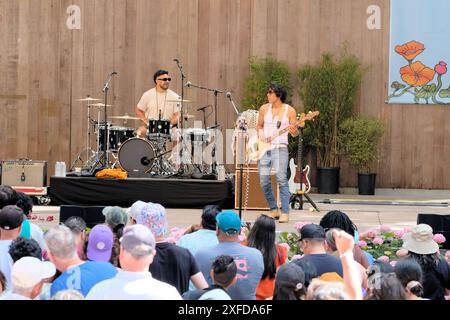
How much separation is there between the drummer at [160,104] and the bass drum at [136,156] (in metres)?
0.75

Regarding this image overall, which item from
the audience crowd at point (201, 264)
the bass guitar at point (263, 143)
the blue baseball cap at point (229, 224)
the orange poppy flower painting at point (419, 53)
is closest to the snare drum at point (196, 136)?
the bass guitar at point (263, 143)

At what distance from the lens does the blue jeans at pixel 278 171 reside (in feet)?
43.6

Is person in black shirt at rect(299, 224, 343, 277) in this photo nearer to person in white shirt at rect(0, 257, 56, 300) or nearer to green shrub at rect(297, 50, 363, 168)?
person in white shirt at rect(0, 257, 56, 300)

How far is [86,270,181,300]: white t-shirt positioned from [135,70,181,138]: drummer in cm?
1147

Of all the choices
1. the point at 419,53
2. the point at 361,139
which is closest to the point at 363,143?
the point at 361,139

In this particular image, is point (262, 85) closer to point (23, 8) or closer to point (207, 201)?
point (207, 201)

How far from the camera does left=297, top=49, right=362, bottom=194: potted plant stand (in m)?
18.1

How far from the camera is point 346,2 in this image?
18.5m

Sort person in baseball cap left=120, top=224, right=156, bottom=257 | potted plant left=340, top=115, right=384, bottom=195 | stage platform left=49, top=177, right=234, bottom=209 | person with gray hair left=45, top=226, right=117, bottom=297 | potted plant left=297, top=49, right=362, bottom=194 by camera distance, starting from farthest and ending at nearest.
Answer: potted plant left=297, top=49, right=362, bottom=194 → potted plant left=340, top=115, right=384, bottom=195 → stage platform left=49, top=177, right=234, bottom=209 → person with gray hair left=45, top=226, right=117, bottom=297 → person in baseball cap left=120, top=224, right=156, bottom=257

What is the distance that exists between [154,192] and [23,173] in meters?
2.68

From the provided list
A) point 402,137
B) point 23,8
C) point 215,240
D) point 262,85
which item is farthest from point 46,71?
point 215,240

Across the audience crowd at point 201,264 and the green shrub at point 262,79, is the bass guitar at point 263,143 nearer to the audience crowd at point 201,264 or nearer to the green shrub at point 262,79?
the green shrub at point 262,79

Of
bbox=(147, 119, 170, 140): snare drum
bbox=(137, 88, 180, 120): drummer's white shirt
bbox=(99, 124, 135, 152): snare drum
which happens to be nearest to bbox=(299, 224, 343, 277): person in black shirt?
bbox=(147, 119, 170, 140): snare drum

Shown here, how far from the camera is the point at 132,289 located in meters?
4.82
